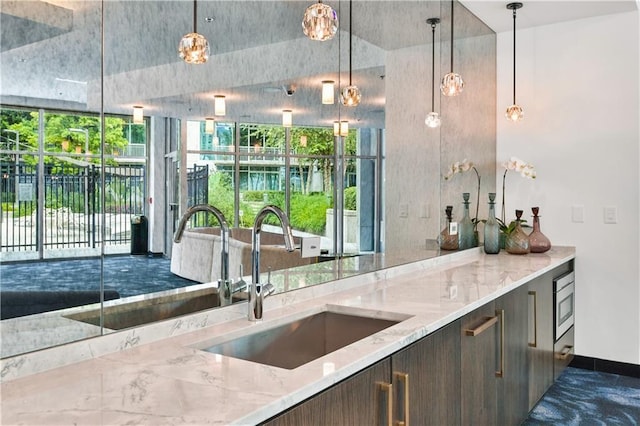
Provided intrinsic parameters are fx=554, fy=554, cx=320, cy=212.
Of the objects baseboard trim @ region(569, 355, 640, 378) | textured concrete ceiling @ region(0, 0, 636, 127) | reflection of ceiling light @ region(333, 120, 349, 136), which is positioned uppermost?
textured concrete ceiling @ region(0, 0, 636, 127)

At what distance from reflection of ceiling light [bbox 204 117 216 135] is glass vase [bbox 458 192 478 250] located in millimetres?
2304

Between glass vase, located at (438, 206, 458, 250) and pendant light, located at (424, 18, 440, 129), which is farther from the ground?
pendant light, located at (424, 18, 440, 129)

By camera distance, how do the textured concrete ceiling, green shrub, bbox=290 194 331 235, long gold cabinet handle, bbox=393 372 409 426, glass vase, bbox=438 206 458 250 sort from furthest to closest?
glass vase, bbox=438 206 458 250 → green shrub, bbox=290 194 331 235 → long gold cabinet handle, bbox=393 372 409 426 → the textured concrete ceiling

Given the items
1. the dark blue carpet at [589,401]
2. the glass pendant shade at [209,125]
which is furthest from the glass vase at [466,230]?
the glass pendant shade at [209,125]

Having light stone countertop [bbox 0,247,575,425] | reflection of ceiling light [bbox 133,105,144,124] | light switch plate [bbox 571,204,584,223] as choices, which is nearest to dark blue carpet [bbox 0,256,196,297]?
light stone countertop [bbox 0,247,575,425]

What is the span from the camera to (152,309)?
166 centimetres

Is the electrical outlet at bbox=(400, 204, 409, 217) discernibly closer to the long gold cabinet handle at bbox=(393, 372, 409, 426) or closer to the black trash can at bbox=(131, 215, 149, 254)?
the long gold cabinet handle at bbox=(393, 372, 409, 426)

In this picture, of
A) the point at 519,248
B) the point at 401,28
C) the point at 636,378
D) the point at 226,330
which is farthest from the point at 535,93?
the point at 226,330

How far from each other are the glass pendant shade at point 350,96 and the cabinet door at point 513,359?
112 cm

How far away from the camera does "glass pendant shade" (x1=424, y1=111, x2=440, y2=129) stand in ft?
11.3

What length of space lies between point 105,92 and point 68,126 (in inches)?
5.9

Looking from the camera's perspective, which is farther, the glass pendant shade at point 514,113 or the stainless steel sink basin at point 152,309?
the glass pendant shade at point 514,113

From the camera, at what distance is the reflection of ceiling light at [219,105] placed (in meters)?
1.88

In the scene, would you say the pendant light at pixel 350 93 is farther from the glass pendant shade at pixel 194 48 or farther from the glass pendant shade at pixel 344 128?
the glass pendant shade at pixel 194 48
